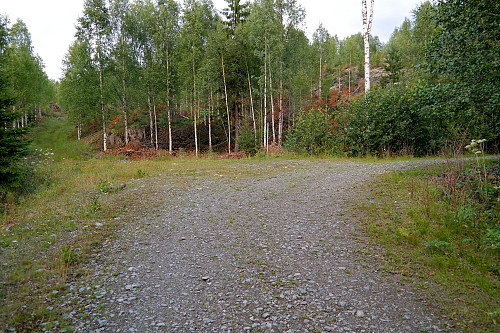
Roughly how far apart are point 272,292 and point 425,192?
15.5 ft

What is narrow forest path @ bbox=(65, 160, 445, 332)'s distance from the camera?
303 cm

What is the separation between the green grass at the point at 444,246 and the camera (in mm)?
3174

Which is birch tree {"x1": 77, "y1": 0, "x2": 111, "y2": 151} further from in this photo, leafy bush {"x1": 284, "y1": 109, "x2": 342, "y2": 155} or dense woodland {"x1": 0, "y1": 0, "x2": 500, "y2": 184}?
leafy bush {"x1": 284, "y1": 109, "x2": 342, "y2": 155}

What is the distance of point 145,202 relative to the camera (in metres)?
7.71

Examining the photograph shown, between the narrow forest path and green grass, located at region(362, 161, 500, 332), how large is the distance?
30cm

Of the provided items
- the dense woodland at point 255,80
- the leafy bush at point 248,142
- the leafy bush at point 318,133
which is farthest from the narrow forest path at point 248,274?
the leafy bush at point 248,142

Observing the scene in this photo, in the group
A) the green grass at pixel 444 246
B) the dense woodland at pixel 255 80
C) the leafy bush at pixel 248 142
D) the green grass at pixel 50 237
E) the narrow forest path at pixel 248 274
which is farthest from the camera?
the leafy bush at pixel 248 142

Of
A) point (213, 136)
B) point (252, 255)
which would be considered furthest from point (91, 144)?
point (252, 255)

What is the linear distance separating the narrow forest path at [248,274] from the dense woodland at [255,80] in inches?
183

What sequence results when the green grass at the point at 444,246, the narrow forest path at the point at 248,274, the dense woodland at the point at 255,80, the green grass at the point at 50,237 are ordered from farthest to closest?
the dense woodland at the point at 255,80 < the green grass at the point at 50,237 < the green grass at the point at 444,246 < the narrow forest path at the point at 248,274

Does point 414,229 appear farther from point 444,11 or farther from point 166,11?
point 166,11

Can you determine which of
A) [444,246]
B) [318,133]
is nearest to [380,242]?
[444,246]

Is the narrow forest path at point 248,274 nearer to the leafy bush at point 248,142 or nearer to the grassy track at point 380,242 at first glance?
the grassy track at point 380,242

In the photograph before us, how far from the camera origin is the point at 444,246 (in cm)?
436
